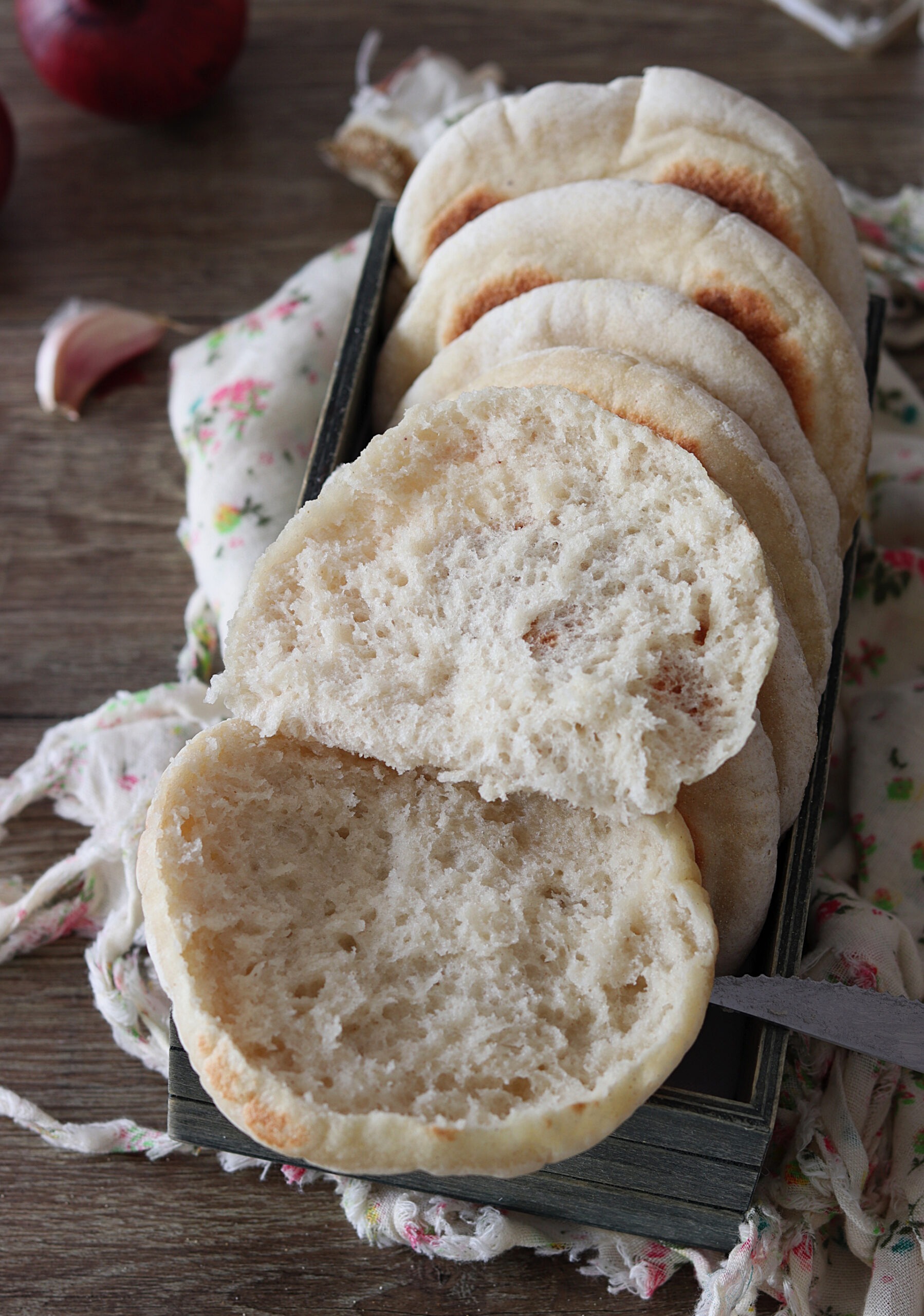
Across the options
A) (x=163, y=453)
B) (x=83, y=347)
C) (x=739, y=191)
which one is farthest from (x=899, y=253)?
(x=83, y=347)

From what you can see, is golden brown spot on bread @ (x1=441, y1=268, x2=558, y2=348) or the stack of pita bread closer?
the stack of pita bread

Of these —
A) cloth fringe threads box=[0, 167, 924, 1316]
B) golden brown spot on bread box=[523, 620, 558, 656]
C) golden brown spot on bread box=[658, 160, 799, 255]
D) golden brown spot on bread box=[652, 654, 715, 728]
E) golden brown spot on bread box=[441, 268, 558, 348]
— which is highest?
Result: golden brown spot on bread box=[658, 160, 799, 255]

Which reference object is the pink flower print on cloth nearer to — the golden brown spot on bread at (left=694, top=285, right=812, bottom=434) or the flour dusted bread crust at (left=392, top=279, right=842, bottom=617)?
the flour dusted bread crust at (left=392, top=279, right=842, bottom=617)

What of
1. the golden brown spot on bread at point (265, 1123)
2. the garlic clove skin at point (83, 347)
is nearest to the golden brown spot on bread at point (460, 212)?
the garlic clove skin at point (83, 347)

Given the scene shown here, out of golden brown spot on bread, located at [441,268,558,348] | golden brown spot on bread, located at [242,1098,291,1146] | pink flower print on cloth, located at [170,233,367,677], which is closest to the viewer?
golden brown spot on bread, located at [242,1098,291,1146]

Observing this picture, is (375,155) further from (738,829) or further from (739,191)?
(738,829)

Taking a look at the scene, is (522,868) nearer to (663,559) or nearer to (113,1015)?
(663,559)

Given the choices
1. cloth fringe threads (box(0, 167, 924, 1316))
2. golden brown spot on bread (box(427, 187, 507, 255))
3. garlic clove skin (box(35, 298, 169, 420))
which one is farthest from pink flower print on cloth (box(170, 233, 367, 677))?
golden brown spot on bread (box(427, 187, 507, 255))
